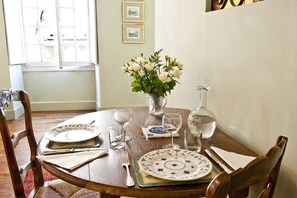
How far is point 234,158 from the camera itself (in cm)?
111

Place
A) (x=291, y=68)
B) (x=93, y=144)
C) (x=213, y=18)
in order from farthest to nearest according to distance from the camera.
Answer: (x=213, y=18), (x=93, y=144), (x=291, y=68)

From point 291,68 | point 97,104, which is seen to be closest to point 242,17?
point 291,68

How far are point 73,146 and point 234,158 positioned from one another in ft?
2.38

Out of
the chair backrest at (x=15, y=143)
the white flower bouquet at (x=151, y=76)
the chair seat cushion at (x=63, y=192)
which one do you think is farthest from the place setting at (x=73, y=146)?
the white flower bouquet at (x=151, y=76)

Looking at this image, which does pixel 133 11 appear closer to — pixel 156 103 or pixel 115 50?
pixel 115 50

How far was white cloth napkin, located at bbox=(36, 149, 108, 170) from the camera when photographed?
3.41ft

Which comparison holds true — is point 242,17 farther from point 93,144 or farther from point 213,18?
point 93,144

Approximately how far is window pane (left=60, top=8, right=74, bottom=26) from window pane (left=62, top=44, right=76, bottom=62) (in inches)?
14.6

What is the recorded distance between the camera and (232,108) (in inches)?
58.5

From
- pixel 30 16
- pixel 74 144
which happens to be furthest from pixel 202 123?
pixel 30 16

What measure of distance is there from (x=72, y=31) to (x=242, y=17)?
148 inches

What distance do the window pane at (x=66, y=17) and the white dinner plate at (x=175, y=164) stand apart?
3.96 m

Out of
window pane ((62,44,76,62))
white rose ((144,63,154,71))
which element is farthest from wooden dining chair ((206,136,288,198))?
window pane ((62,44,76,62))

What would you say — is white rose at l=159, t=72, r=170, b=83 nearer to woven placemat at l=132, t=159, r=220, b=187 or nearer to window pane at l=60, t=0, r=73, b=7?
woven placemat at l=132, t=159, r=220, b=187
